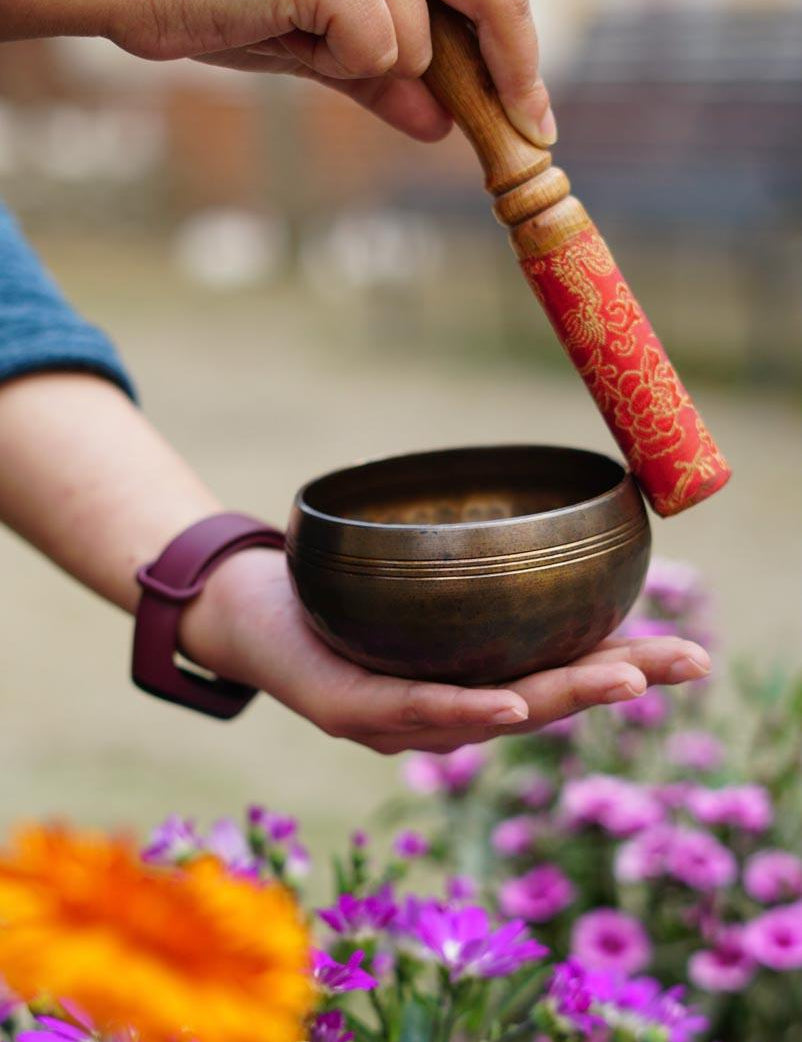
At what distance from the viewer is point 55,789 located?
309 centimetres

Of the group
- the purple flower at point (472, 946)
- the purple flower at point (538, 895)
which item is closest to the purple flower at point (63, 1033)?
the purple flower at point (472, 946)

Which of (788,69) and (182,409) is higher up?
(788,69)

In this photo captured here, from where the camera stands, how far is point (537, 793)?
1993 mm

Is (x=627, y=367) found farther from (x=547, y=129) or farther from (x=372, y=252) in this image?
(x=372, y=252)

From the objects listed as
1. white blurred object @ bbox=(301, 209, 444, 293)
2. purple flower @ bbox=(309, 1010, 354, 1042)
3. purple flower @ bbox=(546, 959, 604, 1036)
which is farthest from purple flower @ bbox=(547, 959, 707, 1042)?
white blurred object @ bbox=(301, 209, 444, 293)

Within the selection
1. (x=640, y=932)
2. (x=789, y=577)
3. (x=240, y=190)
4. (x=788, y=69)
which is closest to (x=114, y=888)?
(x=640, y=932)

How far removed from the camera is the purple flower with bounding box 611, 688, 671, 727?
2016mm

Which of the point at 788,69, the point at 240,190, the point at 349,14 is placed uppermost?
the point at 349,14

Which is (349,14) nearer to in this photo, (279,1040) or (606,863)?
(279,1040)

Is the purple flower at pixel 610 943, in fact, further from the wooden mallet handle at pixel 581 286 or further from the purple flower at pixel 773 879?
the wooden mallet handle at pixel 581 286

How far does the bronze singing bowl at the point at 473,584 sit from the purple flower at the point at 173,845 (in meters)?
0.23

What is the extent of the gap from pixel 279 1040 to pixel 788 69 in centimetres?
670

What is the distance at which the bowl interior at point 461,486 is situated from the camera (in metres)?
1.38

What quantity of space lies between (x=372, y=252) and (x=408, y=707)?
8.00m
